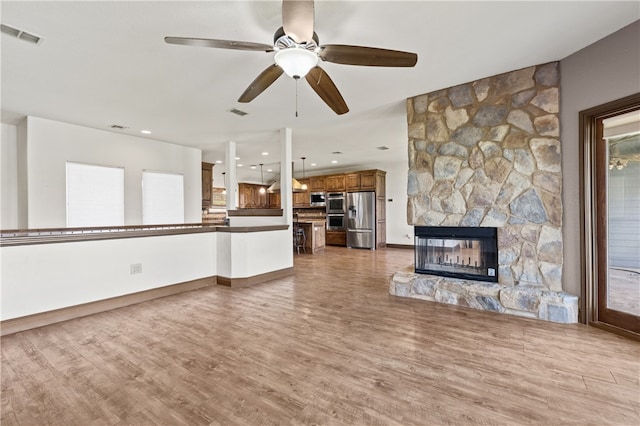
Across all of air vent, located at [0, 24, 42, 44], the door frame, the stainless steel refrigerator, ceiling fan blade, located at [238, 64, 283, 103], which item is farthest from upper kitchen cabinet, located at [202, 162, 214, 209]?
the door frame

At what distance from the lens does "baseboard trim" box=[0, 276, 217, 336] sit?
2.79 metres

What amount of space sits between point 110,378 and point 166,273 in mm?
2220

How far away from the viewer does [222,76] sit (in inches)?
122

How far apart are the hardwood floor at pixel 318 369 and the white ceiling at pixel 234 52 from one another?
104 inches

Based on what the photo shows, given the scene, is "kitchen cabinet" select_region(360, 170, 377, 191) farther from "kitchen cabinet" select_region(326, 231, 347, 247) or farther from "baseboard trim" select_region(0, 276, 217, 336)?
"baseboard trim" select_region(0, 276, 217, 336)

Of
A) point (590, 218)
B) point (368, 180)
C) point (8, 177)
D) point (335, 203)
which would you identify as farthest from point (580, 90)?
point (8, 177)

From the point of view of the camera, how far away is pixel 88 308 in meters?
3.26

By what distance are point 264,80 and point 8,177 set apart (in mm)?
5036

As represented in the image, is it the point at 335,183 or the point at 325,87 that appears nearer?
the point at 325,87

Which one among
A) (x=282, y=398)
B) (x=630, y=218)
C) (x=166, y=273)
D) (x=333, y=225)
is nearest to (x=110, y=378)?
(x=282, y=398)

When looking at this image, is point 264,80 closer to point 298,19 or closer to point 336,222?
point 298,19

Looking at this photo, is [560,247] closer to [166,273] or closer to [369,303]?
[369,303]

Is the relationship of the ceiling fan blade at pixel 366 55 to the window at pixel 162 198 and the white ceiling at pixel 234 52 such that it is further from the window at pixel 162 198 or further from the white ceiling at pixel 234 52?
the window at pixel 162 198

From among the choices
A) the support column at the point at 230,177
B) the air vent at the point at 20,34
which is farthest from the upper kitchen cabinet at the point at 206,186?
the air vent at the point at 20,34
